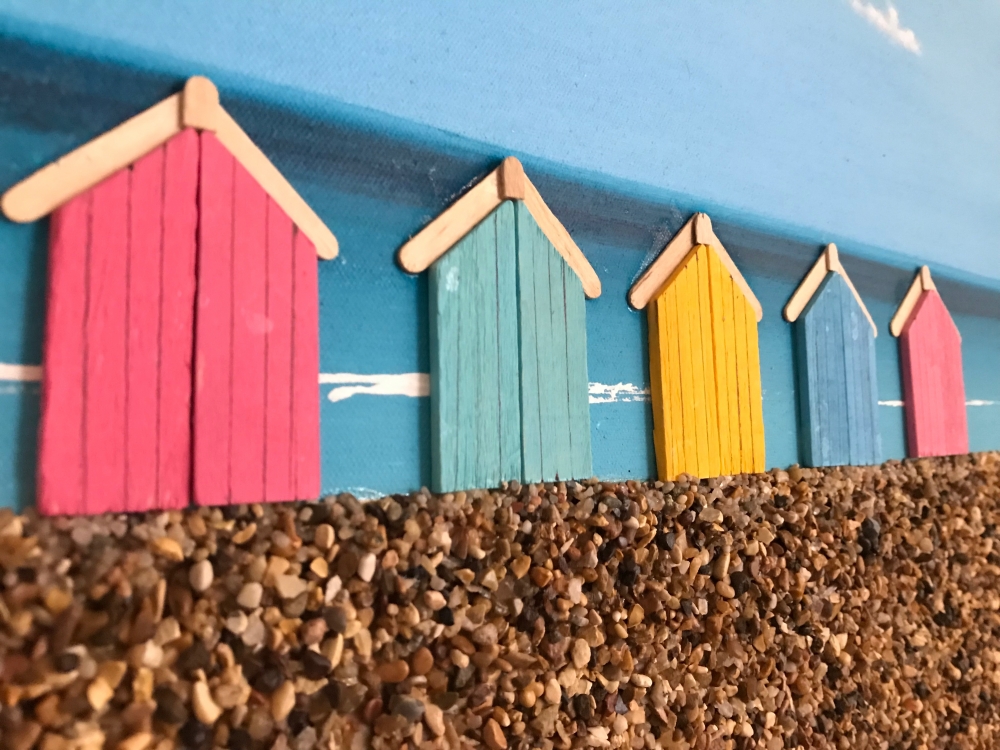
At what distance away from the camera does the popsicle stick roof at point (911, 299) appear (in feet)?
4.26

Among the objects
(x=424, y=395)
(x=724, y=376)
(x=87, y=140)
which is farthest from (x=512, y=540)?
(x=87, y=140)

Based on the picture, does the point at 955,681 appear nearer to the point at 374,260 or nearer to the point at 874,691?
the point at 874,691

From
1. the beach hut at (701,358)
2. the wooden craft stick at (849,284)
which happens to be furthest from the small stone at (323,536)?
the wooden craft stick at (849,284)

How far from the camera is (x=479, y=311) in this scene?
772 mm

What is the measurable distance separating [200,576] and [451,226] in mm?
416

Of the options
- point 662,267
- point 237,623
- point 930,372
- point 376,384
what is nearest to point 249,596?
point 237,623

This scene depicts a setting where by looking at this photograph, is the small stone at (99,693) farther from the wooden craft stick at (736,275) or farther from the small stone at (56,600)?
the wooden craft stick at (736,275)

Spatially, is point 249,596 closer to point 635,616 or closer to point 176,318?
point 176,318

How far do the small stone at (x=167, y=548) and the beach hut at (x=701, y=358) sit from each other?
58cm

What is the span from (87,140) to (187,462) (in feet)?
0.90

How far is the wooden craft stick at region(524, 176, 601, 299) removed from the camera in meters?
0.83

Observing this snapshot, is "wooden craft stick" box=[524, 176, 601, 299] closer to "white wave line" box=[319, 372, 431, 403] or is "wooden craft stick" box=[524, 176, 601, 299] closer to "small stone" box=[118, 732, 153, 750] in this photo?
"white wave line" box=[319, 372, 431, 403]

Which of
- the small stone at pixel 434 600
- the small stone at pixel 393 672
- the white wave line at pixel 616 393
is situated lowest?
the small stone at pixel 393 672

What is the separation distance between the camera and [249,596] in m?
0.60
